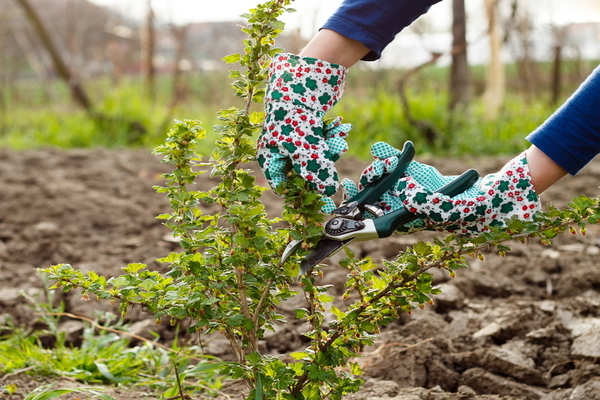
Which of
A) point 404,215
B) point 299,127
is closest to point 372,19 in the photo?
point 299,127

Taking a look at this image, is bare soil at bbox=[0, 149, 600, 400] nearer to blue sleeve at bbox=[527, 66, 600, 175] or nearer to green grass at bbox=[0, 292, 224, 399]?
green grass at bbox=[0, 292, 224, 399]

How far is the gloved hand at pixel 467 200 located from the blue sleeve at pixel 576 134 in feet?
0.24

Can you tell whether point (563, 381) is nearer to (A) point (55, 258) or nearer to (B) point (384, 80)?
(A) point (55, 258)

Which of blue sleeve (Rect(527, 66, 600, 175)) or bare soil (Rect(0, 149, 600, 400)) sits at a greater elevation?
blue sleeve (Rect(527, 66, 600, 175))

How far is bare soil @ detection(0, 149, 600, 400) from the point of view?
6.55ft

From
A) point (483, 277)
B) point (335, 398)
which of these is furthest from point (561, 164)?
point (483, 277)

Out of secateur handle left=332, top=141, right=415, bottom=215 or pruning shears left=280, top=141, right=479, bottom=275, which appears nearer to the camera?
pruning shears left=280, top=141, right=479, bottom=275

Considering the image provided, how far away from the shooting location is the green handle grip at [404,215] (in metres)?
1.47

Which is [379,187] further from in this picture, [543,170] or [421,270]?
[543,170]

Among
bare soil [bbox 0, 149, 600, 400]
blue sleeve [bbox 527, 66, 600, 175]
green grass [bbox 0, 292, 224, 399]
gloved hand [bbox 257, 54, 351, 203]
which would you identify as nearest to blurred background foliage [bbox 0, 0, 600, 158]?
bare soil [bbox 0, 149, 600, 400]

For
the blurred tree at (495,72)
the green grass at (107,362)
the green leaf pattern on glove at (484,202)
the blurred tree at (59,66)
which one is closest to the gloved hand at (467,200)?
the green leaf pattern on glove at (484,202)

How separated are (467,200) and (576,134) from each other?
0.99ft

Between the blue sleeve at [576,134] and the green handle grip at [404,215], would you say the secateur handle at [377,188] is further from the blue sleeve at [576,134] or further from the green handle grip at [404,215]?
the blue sleeve at [576,134]

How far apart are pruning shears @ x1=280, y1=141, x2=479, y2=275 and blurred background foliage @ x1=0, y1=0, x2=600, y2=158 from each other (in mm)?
4293
